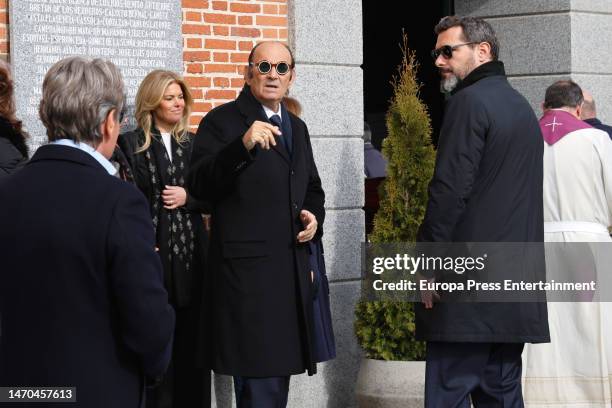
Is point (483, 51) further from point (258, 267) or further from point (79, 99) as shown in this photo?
point (79, 99)

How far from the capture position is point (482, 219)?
5.08 meters

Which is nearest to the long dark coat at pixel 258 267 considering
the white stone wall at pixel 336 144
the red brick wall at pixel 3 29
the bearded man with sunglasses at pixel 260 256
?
the bearded man with sunglasses at pixel 260 256

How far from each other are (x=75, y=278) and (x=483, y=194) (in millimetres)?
2387

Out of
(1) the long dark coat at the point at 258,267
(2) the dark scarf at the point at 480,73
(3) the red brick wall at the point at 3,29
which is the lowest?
(1) the long dark coat at the point at 258,267

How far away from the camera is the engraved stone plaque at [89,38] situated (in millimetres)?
6266

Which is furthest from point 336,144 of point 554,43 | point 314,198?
point 554,43

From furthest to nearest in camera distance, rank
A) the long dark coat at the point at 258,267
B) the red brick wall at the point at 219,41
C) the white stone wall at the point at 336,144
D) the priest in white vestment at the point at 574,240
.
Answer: the white stone wall at the point at 336,144 → the red brick wall at the point at 219,41 → the priest in white vestment at the point at 574,240 → the long dark coat at the point at 258,267

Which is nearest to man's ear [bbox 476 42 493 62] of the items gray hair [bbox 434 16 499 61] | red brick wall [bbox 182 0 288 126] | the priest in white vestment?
gray hair [bbox 434 16 499 61]

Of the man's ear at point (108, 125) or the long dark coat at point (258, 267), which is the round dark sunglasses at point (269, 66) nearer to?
the long dark coat at point (258, 267)

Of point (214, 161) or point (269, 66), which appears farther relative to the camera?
point (269, 66)

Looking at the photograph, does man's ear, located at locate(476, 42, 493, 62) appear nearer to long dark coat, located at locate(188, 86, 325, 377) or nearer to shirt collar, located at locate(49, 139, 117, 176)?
long dark coat, located at locate(188, 86, 325, 377)

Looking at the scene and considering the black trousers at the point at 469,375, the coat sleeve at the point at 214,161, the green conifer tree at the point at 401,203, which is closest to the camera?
the black trousers at the point at 469,375

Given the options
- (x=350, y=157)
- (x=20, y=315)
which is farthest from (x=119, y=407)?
(x=350, y=157)

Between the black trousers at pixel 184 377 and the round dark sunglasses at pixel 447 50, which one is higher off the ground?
the round dark sunglasses at pixel 447 50
